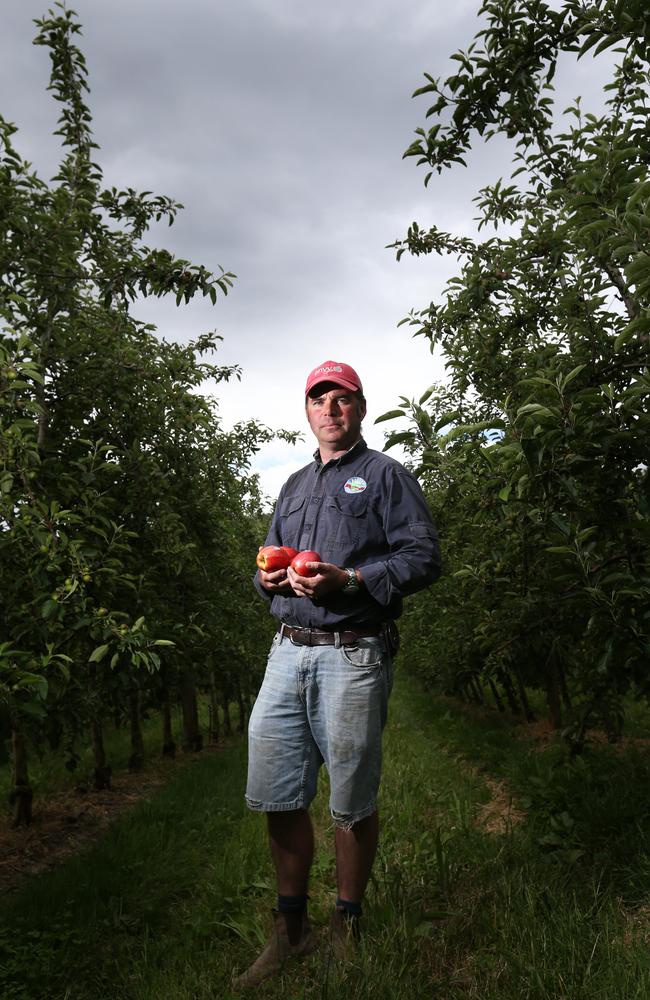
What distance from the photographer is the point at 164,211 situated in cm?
478

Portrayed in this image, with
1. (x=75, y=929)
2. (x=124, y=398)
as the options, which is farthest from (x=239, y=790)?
(x=124, y=398)

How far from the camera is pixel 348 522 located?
2.64 m

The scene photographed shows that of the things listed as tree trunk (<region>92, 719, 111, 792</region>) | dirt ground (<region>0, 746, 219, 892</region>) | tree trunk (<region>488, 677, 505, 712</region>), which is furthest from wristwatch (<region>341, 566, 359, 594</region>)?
tree trunk (<region>488, 677, 505, 712</region>)

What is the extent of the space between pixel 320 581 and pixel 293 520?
551mm

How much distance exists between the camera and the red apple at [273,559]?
8.55 ft

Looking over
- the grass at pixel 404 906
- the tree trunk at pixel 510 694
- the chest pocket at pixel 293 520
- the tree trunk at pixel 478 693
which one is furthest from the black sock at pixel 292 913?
the tree trunk at pixel 478 693

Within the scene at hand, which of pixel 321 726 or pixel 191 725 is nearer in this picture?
pixel 321 726

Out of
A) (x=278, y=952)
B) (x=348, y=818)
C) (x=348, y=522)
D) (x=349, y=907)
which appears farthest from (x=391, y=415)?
(x=278, y=952)

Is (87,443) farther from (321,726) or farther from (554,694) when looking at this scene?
(554,694)

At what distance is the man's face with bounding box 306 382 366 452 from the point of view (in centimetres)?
280

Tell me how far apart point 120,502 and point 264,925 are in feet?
9.06

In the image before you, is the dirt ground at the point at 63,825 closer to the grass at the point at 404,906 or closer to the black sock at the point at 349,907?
the grass at the point at 404,906

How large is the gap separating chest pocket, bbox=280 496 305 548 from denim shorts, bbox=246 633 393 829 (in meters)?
0.42

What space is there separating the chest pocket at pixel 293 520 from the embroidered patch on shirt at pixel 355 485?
244 mm
